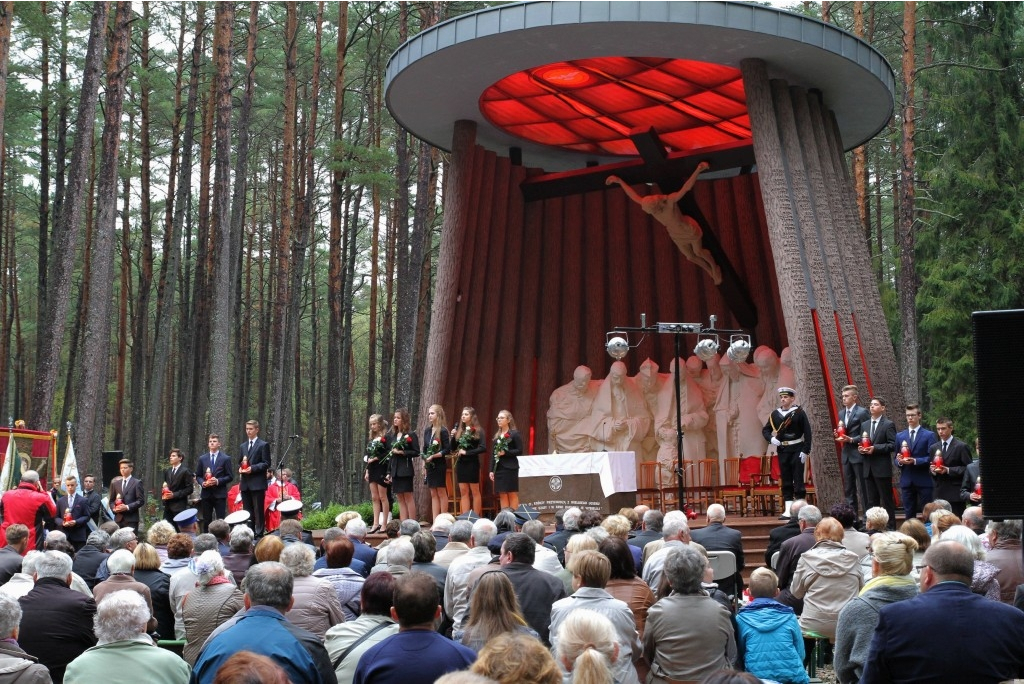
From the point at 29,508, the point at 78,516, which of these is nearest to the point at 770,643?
the point at 29,508

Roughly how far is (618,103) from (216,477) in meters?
7.93

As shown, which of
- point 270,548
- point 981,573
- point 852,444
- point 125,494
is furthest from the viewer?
point 125,494

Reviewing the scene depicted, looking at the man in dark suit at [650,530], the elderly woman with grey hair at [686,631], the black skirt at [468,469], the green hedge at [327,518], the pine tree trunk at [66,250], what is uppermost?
the pine tree trunk at [66,250]

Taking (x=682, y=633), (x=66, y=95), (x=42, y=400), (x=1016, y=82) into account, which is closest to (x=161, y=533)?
(x=682, y=633)

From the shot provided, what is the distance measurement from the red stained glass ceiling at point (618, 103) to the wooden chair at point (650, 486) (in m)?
5.04

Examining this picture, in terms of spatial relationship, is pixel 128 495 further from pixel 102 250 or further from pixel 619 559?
pixel 619 559

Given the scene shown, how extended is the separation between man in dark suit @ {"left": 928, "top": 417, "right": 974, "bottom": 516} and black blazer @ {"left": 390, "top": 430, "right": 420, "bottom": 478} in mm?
5521

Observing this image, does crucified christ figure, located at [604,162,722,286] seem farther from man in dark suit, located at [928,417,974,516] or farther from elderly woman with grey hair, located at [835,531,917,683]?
elderly woman with grey hair, located at [835,531,917,683]

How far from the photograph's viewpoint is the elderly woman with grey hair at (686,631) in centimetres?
452

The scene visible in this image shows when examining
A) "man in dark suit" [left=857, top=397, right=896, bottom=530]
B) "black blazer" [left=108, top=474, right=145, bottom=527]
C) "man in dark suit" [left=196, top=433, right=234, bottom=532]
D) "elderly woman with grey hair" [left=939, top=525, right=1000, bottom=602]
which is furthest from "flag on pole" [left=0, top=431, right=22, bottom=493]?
"elderly woman with grey hair" [left=939, top=525, right=1000, bottom=602]

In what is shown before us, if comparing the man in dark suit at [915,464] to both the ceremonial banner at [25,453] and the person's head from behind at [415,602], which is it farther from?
the ceremonial banner at [25,453]

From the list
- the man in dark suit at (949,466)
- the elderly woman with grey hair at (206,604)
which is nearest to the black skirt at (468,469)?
the man in dark suit at (949,466)

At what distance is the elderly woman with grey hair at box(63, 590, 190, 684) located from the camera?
4020 millimetres

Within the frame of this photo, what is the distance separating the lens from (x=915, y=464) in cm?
1093
